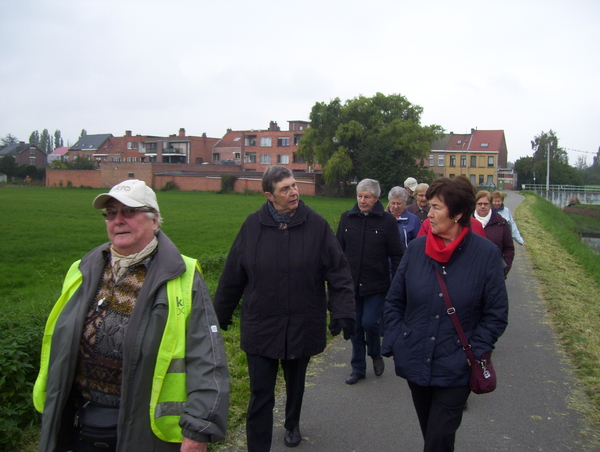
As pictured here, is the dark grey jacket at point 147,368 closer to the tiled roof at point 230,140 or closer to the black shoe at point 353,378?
the black shoe at point 353,378

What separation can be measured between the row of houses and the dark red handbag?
225 feet

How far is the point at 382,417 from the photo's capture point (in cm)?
482

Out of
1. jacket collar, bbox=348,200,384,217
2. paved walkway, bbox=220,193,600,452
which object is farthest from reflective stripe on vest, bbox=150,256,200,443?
jacket collar, bbox=348,200,384,217

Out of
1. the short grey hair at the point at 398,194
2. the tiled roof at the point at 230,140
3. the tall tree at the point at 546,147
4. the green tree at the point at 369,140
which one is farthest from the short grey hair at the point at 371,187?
the tall tree at the point at 546,147

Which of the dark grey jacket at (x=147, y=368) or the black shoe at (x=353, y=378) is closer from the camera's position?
the dark grey jacket at (x=147, y=368)

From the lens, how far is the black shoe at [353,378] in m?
5.67

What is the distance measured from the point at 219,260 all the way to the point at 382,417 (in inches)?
285

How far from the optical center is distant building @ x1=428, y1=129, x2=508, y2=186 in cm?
9050

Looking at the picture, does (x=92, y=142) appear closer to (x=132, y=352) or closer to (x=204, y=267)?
(x=204, y=267)

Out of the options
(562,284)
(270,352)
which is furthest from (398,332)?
(562,284)

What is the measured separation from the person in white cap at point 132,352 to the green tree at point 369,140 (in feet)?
184

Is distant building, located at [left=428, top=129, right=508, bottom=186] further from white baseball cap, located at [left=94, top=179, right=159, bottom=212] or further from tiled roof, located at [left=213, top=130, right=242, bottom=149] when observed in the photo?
white baseball cap, located at [left=94, top=179, right=159, bottom=212]

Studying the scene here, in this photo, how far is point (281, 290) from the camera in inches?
158

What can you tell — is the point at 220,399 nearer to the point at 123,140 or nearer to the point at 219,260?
the point at 219,260
